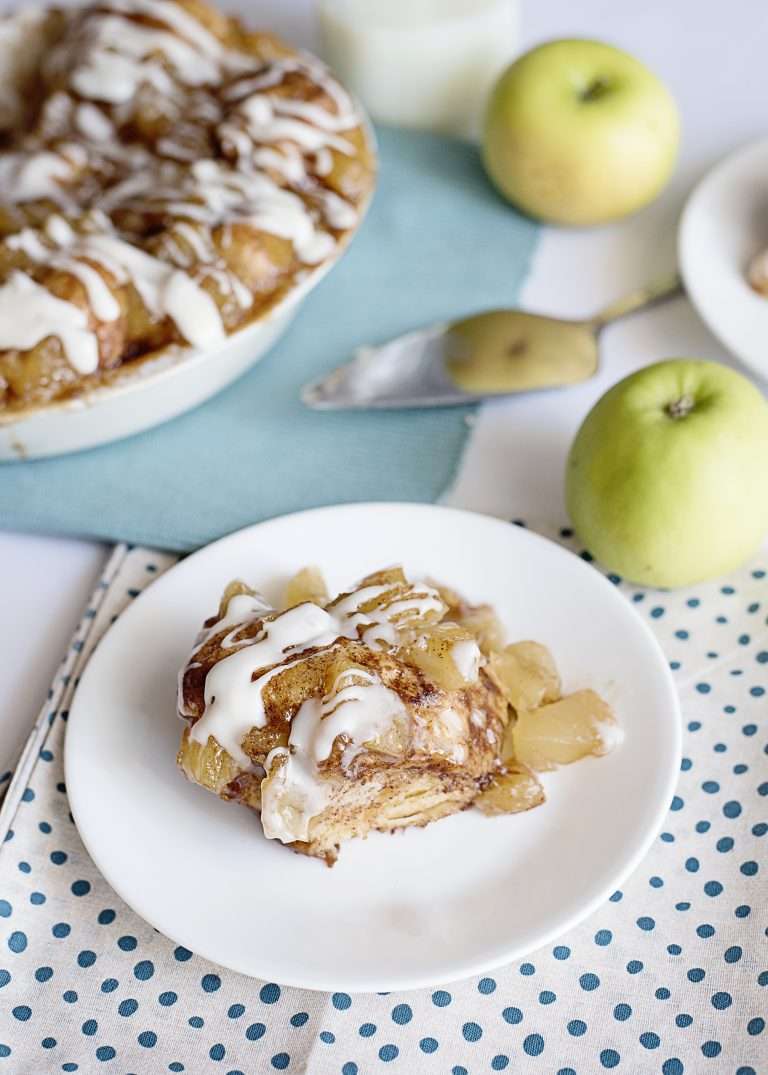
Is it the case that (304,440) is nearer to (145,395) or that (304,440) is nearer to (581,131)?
(145,395)

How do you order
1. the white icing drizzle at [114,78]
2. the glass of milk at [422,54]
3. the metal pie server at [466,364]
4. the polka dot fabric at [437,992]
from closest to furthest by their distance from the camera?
1. the polka dot fabric at [437,992]
2. the metal pie server at [466,364]
3. the white icing drizzle at [114,78]
4. the glass of milk at [422,54]

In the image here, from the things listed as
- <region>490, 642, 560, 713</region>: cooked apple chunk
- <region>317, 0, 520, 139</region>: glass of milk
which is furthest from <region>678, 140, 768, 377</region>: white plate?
<region>490, 642, 560, 713</region>: cooked apple chunk

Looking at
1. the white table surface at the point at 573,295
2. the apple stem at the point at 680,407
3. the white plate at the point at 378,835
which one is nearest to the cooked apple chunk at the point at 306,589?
the white plate at the point at 378,835

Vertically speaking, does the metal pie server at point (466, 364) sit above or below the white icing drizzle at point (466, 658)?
below

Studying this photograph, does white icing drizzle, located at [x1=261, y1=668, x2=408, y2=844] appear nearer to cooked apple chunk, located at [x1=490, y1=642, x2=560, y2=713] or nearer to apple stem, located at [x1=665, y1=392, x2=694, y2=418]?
cooked apple chunk, located at [x1=490, y1=642, x2=560, y2=713]

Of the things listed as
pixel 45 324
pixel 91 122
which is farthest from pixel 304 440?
pixel 91 122

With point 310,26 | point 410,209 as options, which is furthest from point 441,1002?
point 310,26

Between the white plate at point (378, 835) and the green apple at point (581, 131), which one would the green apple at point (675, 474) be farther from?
the green apple at point (581, 131)
